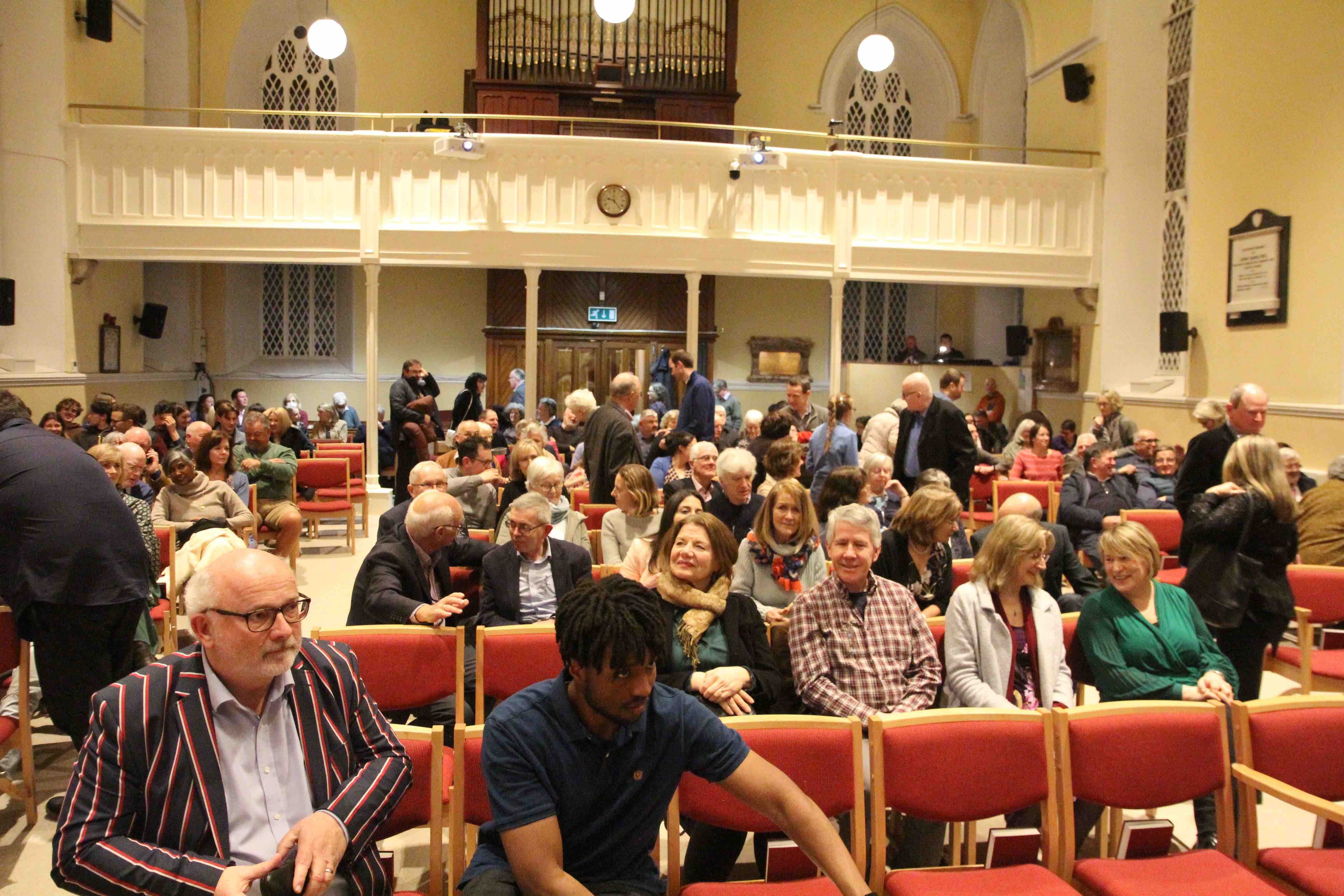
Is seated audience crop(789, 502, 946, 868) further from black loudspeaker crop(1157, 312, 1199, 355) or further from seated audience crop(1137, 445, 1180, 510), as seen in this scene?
black loudspeaker crop(1157, 312, 1199, 355)

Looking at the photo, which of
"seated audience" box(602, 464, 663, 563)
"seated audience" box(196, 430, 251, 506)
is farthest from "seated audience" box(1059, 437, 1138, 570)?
"seated audience" box(196, 430, 251, 506)

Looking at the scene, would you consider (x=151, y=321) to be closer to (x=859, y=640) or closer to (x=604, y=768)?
(x=859, y=640)

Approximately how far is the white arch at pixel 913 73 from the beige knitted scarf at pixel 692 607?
12.0 meters

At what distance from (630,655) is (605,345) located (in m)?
11.4

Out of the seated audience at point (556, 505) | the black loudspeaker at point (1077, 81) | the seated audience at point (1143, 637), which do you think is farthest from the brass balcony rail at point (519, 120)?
the seated audience at point (1143, 637)

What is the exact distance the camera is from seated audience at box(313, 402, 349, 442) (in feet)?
37.4

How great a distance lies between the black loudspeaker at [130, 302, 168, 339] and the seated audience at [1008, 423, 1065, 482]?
31.3 feet

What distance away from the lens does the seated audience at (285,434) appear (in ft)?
25.5

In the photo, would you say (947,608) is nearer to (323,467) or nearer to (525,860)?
(525,860)

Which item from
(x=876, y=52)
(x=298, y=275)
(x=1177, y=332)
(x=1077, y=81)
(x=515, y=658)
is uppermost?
(x=876, y=52)

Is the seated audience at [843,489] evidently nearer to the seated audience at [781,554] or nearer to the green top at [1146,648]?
the seated audience at [781,554]

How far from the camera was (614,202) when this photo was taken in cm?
1041

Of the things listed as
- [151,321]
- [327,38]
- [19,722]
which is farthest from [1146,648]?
[151,321]

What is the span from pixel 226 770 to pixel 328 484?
6.69 meters
